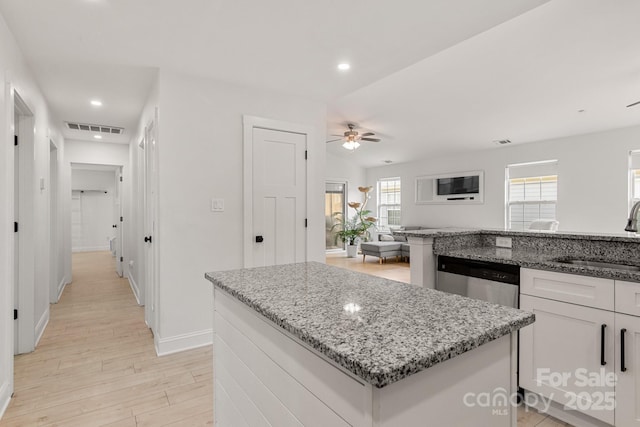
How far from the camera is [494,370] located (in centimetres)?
90

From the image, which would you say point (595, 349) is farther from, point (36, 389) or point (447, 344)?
point (36, 389)

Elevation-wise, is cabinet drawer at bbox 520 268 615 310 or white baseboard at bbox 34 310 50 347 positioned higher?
cabinet drawer at bbox 520 268 615 310

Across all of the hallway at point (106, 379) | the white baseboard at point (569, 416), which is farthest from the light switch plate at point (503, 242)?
the hallway at point (106, 379)

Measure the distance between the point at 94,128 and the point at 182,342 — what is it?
12.1ft

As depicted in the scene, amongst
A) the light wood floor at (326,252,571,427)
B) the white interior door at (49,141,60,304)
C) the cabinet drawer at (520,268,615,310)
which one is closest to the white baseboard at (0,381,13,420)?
the white interior door at (49,141,60,304)

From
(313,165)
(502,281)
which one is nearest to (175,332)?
(313,165)

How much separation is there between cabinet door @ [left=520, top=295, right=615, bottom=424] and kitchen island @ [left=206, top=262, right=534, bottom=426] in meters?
1.11

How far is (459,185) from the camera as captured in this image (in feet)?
24.0

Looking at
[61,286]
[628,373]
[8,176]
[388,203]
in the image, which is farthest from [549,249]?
[388,203]

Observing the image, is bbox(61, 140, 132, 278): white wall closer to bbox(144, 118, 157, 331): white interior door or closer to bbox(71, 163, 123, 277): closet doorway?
bbox(144, 118, 157, 331): white interior door

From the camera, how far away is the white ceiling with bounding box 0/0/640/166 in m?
2.03

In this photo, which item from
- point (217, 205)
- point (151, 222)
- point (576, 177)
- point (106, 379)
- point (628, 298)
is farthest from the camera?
point (576, 177)

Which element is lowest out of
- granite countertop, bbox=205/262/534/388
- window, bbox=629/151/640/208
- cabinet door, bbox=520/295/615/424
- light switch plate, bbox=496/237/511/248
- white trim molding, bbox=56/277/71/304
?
white trim molding, bbox=56/277/71/304

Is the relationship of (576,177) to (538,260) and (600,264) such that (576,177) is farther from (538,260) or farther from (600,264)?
(538,260)
